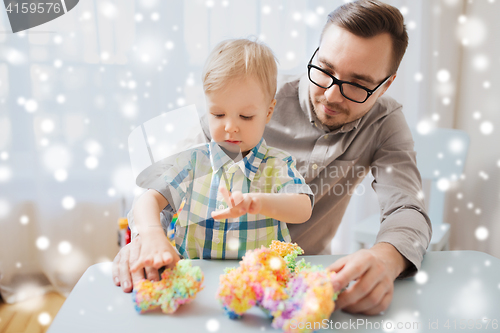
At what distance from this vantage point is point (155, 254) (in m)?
0.62

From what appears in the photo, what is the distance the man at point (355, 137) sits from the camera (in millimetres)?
785

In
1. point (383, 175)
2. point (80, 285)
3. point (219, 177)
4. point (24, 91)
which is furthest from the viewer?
point (24, 91)

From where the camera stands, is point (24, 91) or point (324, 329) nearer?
point (324, 329)

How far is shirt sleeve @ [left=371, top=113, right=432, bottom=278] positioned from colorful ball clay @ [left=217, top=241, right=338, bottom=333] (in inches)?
12.3

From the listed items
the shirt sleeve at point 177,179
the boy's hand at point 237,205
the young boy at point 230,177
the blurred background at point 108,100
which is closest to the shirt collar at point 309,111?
the young boy at point 230,177

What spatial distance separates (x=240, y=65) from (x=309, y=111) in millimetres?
474

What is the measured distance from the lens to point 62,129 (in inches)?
73.1

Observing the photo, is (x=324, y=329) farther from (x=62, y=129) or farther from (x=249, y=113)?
(x=62, y=129)

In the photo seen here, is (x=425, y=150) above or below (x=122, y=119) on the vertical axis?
below

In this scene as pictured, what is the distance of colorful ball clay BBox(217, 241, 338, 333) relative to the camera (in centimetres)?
51

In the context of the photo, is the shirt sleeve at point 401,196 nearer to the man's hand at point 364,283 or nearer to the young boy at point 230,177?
the man's hand at point 364,283

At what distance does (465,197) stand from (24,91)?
2528mm

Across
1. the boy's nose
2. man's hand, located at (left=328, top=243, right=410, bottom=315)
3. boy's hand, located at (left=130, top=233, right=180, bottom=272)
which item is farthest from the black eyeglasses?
boy's hand, located at (left=130, top=233, right=180, bottom=272)

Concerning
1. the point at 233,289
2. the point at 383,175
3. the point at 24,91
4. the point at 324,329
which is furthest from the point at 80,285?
the point at 24,91
